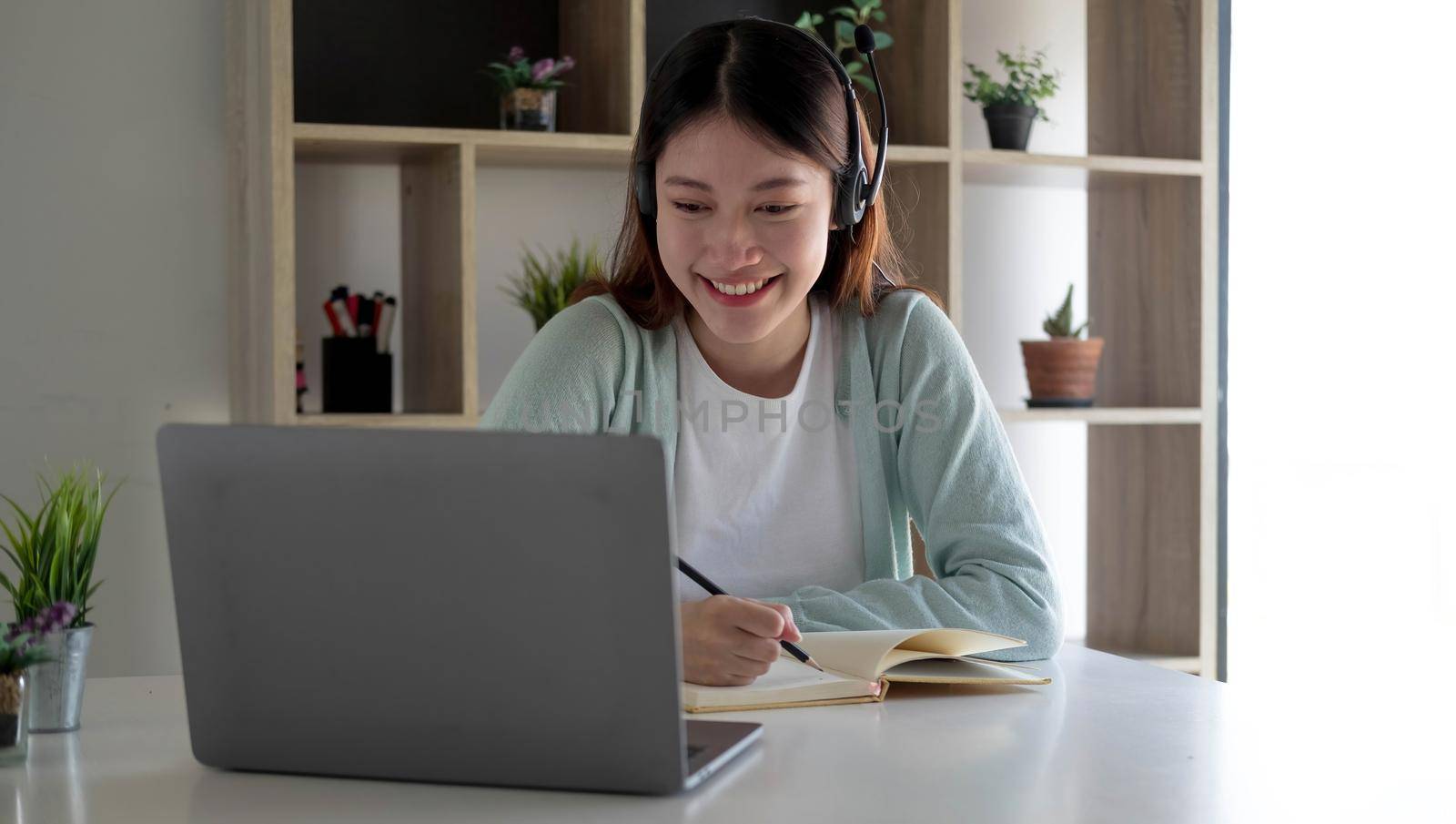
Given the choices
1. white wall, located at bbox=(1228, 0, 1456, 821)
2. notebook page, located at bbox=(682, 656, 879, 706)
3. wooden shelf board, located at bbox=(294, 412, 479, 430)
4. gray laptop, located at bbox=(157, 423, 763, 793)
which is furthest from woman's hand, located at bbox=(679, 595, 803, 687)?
white wall, located at bbox=(1228, 0, 1456, 821)

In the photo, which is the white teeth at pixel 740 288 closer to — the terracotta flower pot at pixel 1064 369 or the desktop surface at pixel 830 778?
the desktop surface at pixel 830 778

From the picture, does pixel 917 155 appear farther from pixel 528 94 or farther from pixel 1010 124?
pixel 528 94

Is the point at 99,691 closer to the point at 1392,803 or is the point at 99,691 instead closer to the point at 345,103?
the point at 1392,803

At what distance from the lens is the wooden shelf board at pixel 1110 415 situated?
2.44 meters

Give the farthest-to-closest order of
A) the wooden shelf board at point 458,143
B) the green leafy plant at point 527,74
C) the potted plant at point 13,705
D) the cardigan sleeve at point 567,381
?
1. the green leafy plant at point 527,74
2. the wooden shelf board at point 458,143
3. the cardigan sleeve at point 567,381
4. the potted plant at point 13,705

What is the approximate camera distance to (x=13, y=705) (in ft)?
2.81

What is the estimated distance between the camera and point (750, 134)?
1398mm

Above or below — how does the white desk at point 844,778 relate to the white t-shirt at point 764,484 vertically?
below

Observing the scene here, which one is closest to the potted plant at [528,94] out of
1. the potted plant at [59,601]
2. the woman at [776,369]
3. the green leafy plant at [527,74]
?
the green leafy plant at [527,74]

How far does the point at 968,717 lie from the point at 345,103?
174 centimetres

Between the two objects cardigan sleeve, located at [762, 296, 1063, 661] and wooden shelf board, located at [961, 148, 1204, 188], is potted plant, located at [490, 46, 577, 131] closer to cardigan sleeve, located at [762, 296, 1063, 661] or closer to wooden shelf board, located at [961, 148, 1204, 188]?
wooden shelf board, located at [961, 148, 1204, 188]

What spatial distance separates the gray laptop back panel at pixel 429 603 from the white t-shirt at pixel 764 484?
2.34 ft

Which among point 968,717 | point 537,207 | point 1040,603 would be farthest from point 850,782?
point 537,207

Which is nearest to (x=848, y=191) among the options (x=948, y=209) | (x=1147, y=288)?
(x=948, y=209)
